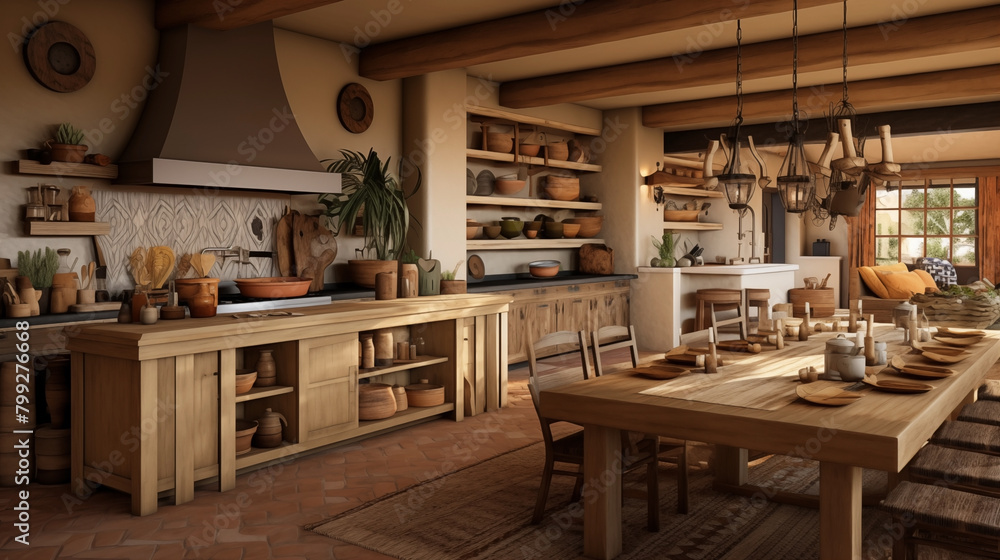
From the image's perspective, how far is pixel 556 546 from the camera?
3330 mm

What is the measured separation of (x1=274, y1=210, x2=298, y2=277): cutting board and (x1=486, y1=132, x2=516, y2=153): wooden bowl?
2.69m

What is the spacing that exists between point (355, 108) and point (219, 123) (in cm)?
173

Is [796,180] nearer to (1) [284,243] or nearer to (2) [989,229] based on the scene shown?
(1) [284,243]

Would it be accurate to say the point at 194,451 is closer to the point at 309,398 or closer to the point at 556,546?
the point at 309,398

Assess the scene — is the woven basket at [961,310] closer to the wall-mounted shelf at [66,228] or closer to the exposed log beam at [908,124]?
the exposed log beam at [908,124]

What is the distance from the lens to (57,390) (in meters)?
4.18

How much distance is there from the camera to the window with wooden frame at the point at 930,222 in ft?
43.3

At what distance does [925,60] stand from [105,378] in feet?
23.5

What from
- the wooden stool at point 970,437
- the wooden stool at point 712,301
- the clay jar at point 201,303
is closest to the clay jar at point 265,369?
the clay jar at point 201,303

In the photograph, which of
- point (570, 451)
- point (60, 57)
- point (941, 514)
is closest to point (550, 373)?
point (570, 451)

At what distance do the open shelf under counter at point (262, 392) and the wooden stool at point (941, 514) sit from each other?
3.21 metres

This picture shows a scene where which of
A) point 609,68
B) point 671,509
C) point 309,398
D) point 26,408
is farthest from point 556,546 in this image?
point 609,68

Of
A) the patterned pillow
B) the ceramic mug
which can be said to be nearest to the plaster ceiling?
the ceramic mug

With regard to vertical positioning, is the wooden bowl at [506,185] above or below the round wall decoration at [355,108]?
below
